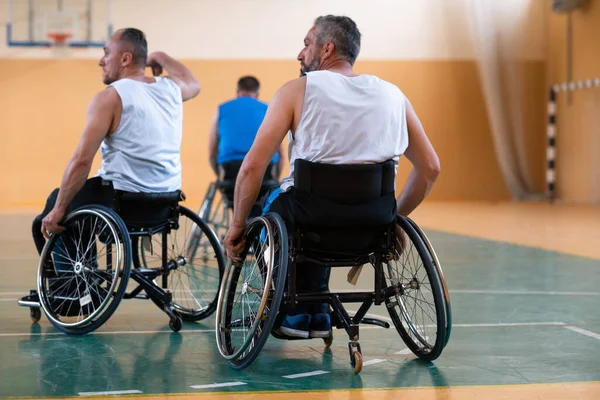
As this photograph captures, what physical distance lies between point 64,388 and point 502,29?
10.7 meters

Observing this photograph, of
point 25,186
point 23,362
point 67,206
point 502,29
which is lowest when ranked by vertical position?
point 25,186

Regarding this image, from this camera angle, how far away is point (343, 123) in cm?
277

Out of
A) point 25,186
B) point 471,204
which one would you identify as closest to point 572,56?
point 471,204

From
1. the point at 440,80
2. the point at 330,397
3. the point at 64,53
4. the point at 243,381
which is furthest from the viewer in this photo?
the point at 440,80

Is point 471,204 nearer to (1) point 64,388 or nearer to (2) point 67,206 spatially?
(2) point 67,206

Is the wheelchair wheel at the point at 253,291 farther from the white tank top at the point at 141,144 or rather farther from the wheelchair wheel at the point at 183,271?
the white tank top at the point at 141,144

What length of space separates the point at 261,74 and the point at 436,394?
10.5 m

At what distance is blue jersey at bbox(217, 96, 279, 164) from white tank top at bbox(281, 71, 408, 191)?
3.20 m

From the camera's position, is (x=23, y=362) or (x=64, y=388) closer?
(x=64, y=388)

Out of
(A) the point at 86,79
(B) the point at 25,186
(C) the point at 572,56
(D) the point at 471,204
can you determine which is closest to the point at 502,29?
(C) the point at 572,56

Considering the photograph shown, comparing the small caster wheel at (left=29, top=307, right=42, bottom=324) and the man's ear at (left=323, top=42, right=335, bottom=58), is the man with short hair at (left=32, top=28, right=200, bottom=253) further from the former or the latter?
the man's ear at (left=323, top=42, right=335, bottom=58)

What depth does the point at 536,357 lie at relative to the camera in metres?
3.04

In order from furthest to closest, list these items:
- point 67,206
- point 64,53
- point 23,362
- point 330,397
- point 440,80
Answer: point 440,80, point 64,53, point 67,206, point 23,362, point 330,397

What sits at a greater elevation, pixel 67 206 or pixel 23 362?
pixel 67 206
